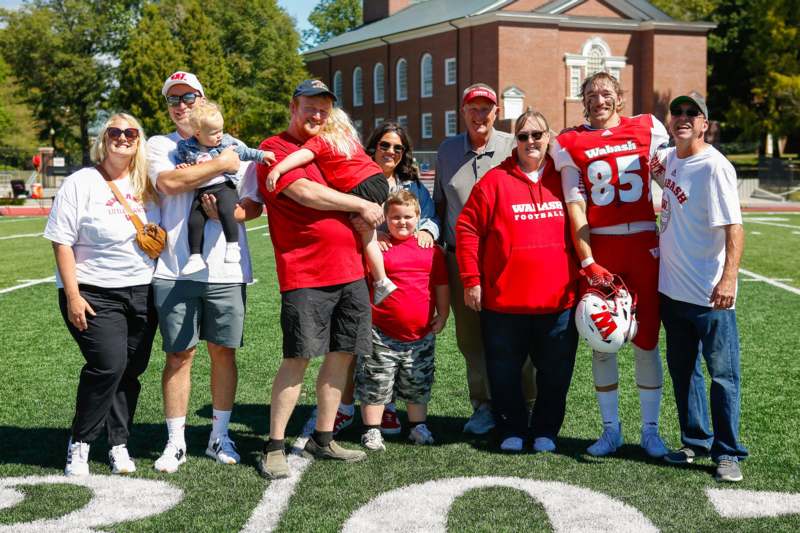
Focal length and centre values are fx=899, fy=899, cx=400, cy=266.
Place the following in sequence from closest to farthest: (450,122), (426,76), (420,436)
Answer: (420,436) → (450,122) → (426,76)

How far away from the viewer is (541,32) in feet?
167

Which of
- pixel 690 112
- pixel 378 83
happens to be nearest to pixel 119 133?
pixel 690 112

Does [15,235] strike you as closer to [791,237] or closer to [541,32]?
[791,237]

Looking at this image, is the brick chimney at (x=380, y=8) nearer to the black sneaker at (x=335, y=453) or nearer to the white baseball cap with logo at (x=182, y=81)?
the white baseball cap with logo at (x=182, y=81)

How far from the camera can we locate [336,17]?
85.4 meters

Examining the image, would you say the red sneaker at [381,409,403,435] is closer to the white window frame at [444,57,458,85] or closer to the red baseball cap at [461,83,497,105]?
the red baseball cap at [461,83,497,105]

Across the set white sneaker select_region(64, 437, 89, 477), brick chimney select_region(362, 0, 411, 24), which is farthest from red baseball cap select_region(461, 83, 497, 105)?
brick chimney select_region(362, 0, 411, 24)

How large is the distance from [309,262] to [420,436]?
1423 millimetres

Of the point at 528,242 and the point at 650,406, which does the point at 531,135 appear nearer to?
the point at 528,242

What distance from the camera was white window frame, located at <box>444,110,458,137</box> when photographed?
56.0 m

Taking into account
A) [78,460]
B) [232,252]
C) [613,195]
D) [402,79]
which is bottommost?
[78,460]

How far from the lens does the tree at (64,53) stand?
213ft

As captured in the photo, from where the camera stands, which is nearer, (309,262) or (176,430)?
(309,262)

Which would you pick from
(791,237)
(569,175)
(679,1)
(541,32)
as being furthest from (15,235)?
(679,1)
